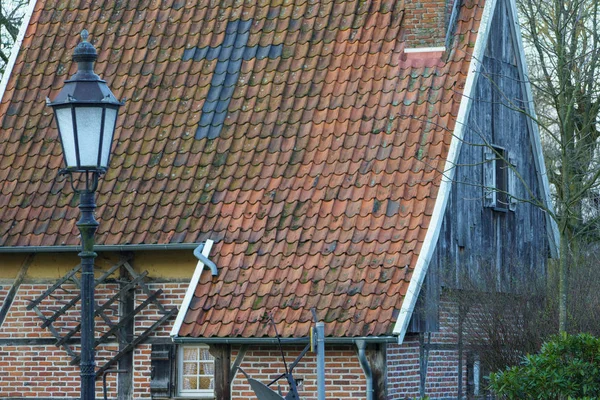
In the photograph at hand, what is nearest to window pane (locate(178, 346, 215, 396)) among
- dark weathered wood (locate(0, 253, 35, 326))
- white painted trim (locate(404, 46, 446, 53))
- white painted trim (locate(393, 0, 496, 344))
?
dark weathered wood (locate(0, 253, 35, 326))

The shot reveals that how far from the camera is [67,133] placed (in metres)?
8.16

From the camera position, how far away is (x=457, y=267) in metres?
14.4

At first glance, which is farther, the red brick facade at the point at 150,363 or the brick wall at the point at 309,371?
the red brick facade at the point at 150,363

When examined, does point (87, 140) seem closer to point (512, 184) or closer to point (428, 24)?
point (428, 24)

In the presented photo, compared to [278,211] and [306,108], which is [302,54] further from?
[278,211]

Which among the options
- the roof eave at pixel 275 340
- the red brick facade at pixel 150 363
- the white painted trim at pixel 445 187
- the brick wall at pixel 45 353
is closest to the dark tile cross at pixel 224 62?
the red brick facade at pixel 150 363

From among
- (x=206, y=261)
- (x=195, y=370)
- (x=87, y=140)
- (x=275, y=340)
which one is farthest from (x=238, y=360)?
(x=87, y=140)

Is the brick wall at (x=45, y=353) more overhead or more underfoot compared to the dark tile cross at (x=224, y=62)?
more underfoot

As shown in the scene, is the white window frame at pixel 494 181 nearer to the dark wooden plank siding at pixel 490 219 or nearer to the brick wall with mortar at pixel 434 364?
the dark wooden plank siding at pixel 490 219

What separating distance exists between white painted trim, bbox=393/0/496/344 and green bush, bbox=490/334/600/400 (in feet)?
9.69

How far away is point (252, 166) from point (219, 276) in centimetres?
156

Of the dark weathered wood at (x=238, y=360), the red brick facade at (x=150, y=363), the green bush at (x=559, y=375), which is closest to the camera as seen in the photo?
the green bush at (x=559, y=375)

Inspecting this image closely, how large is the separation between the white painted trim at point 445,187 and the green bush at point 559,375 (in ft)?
9.69

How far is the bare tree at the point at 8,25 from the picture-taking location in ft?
81.0
